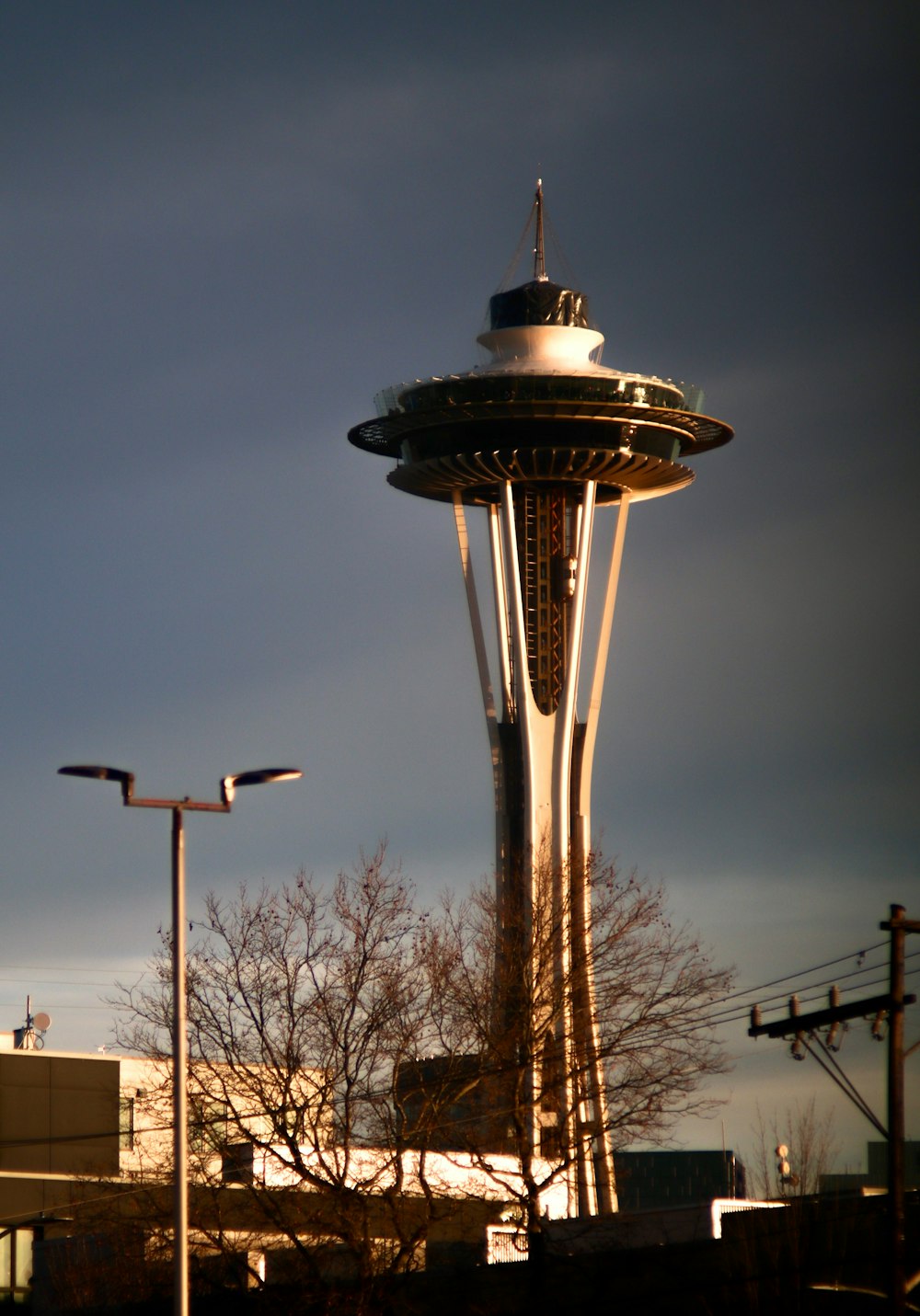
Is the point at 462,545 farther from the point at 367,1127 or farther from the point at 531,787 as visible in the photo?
the point at 367,1127

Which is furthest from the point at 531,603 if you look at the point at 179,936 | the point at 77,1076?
the point at 179,936

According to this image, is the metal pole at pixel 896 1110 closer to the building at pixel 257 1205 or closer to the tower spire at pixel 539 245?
the building at pixel 257 1205

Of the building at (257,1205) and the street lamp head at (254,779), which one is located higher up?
the street lamp head at (254,779)

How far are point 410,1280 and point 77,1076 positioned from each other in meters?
25.9

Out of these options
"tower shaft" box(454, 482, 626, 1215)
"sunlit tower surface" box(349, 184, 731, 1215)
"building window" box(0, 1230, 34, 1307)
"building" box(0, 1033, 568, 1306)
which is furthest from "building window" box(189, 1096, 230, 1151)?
"sunlit tower surface" box(349, 184, 731, 1215)

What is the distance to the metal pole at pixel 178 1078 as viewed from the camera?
29.3 metres

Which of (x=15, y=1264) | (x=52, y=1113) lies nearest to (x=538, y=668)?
(x=52, y=1113)

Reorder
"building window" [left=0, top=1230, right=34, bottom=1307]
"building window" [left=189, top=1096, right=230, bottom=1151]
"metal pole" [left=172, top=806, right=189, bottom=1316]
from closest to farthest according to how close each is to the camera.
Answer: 1. "metal pole" [left=172, top=806, right=189, bottom=1316]
2. "building window" [left=189, top=1096, right=230, bottom=1151]
3. "building window" [left=0, top=1230, right=34, bottom=1307]

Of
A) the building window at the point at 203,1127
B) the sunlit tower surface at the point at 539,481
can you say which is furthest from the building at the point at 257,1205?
the sunlit tower surface at the point at 539,481

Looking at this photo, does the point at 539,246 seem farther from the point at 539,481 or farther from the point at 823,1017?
the point at 823,1017

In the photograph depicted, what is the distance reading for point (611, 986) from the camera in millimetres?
53875

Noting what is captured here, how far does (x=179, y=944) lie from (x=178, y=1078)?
193 centimetres

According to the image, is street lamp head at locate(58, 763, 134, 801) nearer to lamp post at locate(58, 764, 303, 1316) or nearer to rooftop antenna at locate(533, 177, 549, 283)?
lamp post at locate(58, 764, 303, 1316)

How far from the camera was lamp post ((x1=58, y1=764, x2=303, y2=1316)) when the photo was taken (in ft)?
96.5
